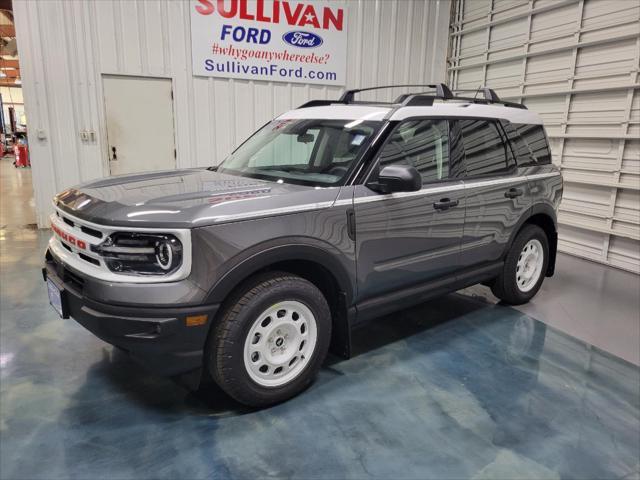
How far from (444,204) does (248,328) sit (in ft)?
5.37

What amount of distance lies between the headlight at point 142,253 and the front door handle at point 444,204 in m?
1.79

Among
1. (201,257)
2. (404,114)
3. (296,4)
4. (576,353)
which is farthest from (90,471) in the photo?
(296,4)

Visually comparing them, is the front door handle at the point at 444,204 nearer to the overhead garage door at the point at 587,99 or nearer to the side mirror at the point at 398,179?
the side mirror at the point at 398,179

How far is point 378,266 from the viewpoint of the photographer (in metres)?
2.86

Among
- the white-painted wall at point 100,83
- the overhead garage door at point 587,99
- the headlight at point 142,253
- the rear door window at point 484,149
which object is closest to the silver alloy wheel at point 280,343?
the headlight at point 142,253

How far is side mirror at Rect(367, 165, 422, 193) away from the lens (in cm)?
260

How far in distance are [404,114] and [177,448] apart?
7.72 ft

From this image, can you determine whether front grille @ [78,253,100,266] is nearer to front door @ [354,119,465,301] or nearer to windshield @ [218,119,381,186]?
windshield @ [218,119,381,186]

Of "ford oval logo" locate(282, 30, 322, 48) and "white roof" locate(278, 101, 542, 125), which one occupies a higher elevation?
"ford oval logo" locate(282, 30, 322, 48)

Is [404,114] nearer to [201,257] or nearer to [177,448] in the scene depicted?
[201,257]

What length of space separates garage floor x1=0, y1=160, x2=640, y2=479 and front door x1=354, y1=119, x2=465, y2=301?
0.59m

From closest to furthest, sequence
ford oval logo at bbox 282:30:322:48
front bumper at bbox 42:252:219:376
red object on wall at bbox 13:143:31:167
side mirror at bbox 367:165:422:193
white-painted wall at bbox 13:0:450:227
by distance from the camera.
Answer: front bumper at bbox 42:252:219:376 → side mirror at bbox 367:165:422:193 → white-painted wall at bbox 13:0:450:227 → ford oval logo at bbox 282:30:322:48 → red object on wall at bbox 13:143:31:167

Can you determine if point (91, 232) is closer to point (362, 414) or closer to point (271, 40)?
point (362, 414)

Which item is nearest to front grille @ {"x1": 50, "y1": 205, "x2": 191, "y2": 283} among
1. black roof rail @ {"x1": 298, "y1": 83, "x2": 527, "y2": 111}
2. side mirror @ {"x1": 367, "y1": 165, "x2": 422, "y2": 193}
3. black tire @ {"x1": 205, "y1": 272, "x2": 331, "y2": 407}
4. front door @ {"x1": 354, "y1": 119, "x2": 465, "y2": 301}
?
black tire @ {"x1": 205, "y1": 272, "x2": 331, "y2": 407}
